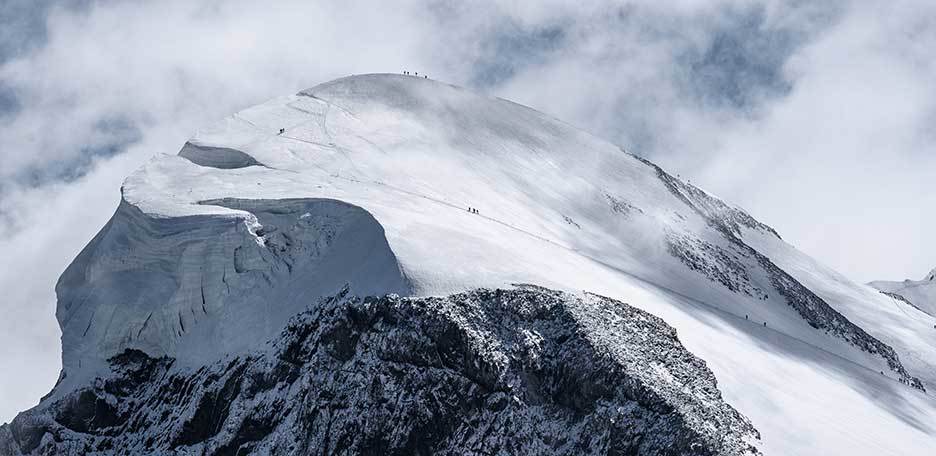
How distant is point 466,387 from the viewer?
68.8 m

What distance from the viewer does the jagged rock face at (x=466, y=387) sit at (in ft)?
218

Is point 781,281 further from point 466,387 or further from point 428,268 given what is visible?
point 466,387

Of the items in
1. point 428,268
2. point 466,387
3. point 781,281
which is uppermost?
point 781,281

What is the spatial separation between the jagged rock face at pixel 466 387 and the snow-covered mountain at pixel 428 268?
1.36ft

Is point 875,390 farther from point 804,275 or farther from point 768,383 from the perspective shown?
point 804,275

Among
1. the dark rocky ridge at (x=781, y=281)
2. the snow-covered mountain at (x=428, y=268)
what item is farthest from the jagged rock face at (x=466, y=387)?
the dark rocky ridge at (x=781, y=281)

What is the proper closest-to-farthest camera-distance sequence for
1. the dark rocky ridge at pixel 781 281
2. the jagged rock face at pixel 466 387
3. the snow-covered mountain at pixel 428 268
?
the jagged rock face at pixel 466 387 → the snow-covered mountain at pixel 428 268 → the dark rocky ridge at pixel 781 281

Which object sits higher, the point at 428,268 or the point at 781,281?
the point at 781,281

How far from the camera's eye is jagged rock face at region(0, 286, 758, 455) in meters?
66.5

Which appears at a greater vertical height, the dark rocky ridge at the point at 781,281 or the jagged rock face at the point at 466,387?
the dark rocky ridge at the point at 781,281

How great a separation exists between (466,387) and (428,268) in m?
9.38

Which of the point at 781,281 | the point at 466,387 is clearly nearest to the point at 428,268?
the point at 466,387

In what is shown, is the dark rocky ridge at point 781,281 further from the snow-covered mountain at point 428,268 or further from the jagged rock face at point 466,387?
the jagged rock face at point 466,387

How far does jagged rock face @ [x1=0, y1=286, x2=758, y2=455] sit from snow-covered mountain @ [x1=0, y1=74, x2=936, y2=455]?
42cm
